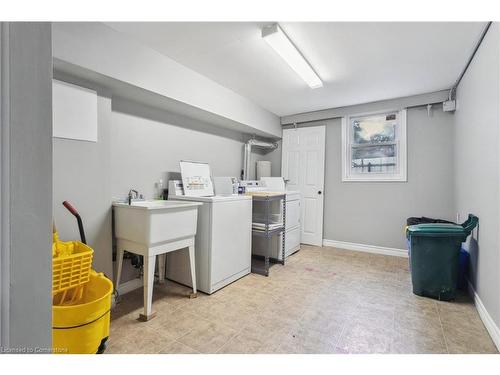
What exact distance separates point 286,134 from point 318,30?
2.69 m

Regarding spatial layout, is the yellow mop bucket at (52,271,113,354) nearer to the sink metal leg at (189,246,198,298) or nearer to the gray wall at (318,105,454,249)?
the sink metal leg at (189,246,198,298)

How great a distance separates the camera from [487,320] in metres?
1.89

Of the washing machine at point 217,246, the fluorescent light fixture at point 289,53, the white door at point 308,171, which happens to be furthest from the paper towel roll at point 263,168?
the fluorescent light fixture at point 289,53

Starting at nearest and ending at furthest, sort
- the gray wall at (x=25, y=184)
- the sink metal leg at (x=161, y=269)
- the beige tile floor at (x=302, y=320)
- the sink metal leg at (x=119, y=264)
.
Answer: the gray wall at (x=25, y=184) < the beige tile floor at (x=302, y=320) < the sink metal leg at (x=119, y=264) < the sink metal leg at (x=161, y=269)

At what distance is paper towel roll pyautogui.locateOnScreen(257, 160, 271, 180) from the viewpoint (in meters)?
4.55

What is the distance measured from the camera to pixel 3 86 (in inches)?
23.1

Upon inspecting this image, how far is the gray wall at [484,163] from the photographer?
179cm

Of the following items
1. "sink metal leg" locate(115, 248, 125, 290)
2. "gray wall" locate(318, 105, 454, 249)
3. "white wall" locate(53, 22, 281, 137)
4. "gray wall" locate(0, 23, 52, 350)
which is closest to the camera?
"gray wall" locate(0, 23, 52, 350)

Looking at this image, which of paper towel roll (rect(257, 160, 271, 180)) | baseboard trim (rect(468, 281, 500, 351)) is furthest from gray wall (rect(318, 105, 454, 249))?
baseboard trim (rect(468, 281, 500, 351))

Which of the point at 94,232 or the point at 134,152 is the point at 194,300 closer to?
the point at 94,232

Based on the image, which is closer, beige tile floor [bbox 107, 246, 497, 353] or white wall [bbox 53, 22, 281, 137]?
beige tile floor [bbox 107, 246, 497, 353]

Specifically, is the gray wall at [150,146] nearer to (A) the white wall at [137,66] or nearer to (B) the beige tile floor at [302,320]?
(A) the white wall at [137,66]

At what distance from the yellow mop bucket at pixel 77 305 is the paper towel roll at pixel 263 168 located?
3231 mm

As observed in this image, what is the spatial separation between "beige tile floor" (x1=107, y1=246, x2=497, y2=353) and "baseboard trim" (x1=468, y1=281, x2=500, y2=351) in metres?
0.05
